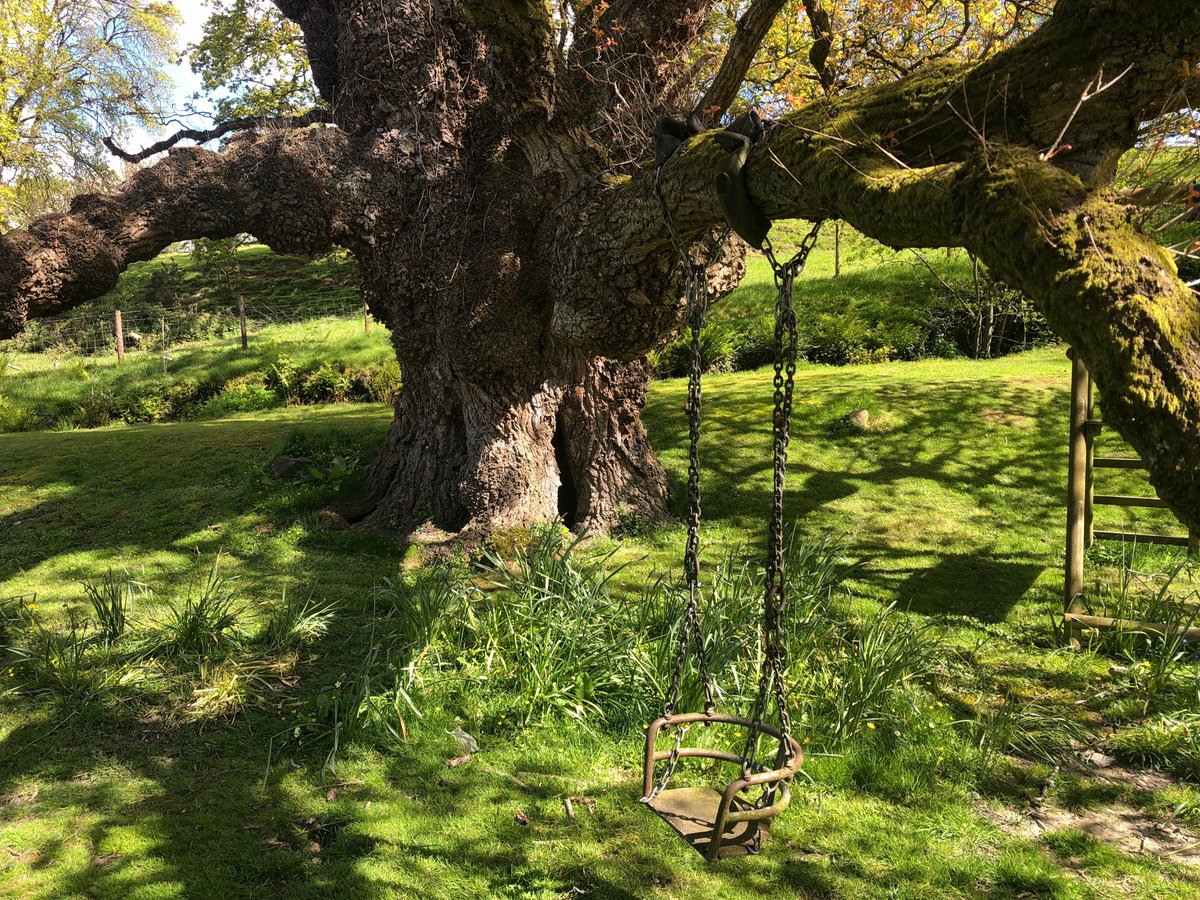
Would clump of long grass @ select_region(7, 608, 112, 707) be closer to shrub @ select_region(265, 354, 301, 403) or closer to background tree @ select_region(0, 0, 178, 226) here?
shrub @ select_region(265, 354, 301, 403)

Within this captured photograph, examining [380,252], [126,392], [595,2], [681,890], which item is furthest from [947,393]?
[126,392]

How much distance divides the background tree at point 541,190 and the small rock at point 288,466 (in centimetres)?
121

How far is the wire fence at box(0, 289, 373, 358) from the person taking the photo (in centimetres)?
2177

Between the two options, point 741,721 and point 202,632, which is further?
point 202,632

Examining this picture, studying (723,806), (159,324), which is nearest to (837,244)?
(723,806)

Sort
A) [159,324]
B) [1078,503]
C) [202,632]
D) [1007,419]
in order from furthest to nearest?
1. [159,324]
2. [1007,419]
3. [1078,503]
4. [202,632]

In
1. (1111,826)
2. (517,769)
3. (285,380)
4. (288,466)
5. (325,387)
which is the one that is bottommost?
(1111,826)

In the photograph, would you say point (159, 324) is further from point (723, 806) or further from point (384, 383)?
point (723, 806)

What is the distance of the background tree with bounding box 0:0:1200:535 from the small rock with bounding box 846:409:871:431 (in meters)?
2.88

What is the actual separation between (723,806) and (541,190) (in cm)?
579

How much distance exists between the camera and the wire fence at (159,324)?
21766 millimetres

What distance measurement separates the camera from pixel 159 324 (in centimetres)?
2300

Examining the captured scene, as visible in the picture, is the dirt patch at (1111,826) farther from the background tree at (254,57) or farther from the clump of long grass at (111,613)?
the background tree at (254,57)

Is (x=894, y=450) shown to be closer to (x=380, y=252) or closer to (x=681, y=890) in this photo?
(x=380, y=252)
